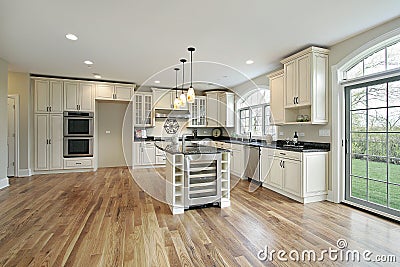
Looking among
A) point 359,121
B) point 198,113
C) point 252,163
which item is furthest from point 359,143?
point 198,113

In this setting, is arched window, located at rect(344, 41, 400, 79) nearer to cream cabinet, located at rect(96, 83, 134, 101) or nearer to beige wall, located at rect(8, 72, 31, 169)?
cream cabinet, located at rect(96, 83, 134, 101)

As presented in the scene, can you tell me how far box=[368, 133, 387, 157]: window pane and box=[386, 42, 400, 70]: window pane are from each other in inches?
37.1

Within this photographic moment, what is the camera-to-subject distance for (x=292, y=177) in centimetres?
376

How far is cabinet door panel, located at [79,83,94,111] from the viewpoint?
6148 millimetres

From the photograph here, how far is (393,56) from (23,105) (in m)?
7.62

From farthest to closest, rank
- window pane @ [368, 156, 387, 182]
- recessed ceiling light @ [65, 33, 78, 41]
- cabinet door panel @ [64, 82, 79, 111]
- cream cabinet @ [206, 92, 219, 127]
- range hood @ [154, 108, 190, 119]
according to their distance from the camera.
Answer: cream cabinet @ [206, 92, 219, 127] < range hood @ [154, 108, 190, 119] < cabinet door panel @ [64, 82, 79, 111] < recessed ceiling light @ [65, 33, 78, 41] < window pane @ [368, 156, 387, 182]

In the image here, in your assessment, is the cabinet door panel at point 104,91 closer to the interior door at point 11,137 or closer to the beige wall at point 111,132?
the beige wall at point 111,132

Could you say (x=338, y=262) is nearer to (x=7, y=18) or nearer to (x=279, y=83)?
(x=279, y=83)

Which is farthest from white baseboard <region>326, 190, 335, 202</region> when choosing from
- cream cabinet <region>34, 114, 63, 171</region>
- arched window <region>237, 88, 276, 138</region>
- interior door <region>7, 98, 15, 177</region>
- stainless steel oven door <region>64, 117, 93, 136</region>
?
interior door <region>7, 98, 15, 177</region>

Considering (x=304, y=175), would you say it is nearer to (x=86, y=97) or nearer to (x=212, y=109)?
(x=212, y=109)

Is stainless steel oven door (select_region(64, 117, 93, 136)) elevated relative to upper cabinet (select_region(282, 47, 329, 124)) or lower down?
lower down

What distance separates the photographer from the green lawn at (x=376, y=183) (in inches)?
115

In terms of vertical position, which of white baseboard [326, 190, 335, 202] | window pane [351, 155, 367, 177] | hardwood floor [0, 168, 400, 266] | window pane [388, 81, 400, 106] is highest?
window pane [388, 81, 400, 106]

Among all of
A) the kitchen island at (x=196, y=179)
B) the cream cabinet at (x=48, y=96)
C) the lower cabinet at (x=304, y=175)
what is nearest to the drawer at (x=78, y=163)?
the cream cabinet at (x=48, y=96)
